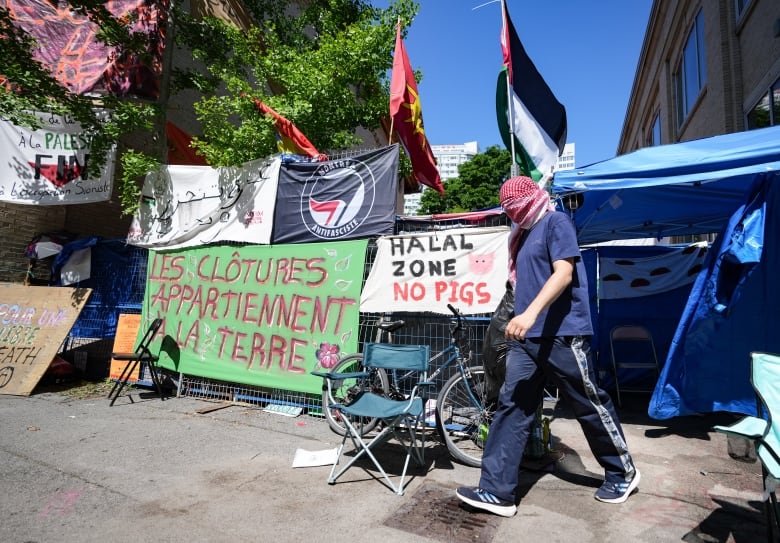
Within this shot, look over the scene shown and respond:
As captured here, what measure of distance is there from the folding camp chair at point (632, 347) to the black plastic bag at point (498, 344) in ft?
9.93

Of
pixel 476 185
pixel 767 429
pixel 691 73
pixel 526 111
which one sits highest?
pixel 476 185

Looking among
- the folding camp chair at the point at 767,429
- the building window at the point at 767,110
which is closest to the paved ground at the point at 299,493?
the folding camp chair at the point at 767,429

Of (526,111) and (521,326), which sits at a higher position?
(526,111)

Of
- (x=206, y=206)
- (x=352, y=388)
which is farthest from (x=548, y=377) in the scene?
(x=206, y=206)

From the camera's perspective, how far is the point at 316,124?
941 cm

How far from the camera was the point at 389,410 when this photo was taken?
342 centimetres

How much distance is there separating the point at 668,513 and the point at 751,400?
72.7 inches

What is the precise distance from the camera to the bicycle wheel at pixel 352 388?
4.66 meters

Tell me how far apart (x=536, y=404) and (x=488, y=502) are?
706 millimetres

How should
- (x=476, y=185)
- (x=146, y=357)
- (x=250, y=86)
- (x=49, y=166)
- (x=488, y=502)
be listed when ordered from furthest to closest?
1. (x=476, y=185)
2. (x=250, y=86)
3. (x=49, y=166)
4. (x=146, y=357)
5. (x=488, y=502)

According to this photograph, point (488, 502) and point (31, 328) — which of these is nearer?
point (488, 502)

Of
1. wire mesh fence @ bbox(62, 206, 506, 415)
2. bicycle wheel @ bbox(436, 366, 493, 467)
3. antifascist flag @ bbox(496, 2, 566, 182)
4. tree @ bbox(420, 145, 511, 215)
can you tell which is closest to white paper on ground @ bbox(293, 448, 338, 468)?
bicycle wheel @ bbox(436, 366, 493, 467)

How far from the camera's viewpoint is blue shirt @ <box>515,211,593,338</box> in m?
2.94

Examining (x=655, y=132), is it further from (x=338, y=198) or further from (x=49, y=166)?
(x=49, y=166)
